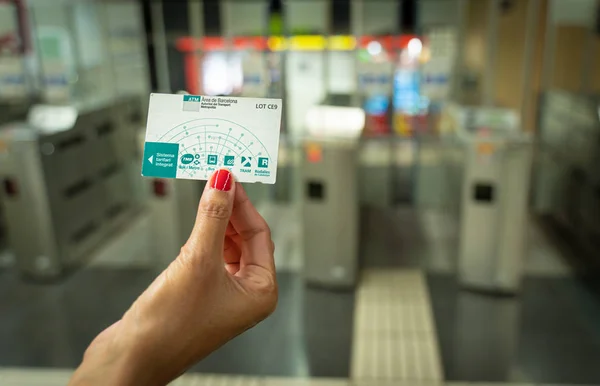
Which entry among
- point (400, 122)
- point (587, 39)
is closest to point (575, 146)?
point (587, 39)

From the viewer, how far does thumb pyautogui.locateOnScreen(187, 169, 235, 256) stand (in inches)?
35.9

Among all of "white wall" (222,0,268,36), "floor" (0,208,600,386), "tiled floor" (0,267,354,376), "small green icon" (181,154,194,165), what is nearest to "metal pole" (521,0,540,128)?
"floor" (0,208,600,386)

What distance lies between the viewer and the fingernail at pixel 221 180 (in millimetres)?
923

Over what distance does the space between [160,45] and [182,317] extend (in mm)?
5162

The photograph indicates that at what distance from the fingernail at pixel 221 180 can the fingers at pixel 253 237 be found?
11cm

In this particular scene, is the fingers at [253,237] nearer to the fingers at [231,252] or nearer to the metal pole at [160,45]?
the fingers at [231,252]

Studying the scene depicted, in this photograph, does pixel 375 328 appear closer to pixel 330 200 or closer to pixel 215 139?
pixel 330 200

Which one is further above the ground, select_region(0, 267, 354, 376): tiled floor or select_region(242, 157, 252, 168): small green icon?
select_region(242, 157, 252, 168): small green icon

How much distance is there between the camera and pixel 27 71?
580 centimetres

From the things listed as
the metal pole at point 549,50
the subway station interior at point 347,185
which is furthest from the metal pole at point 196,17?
the metal pole at point 549,50

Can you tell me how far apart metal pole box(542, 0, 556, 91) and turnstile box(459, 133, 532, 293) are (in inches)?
72.7

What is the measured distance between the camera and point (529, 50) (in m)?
4.86

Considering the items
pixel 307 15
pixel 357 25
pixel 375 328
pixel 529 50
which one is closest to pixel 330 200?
pixel 375 328

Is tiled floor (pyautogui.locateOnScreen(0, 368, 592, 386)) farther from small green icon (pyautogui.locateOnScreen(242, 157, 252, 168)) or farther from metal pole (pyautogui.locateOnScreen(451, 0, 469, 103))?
metal pole (pyautogui.locateOnScreen(451, 0, 469, 103))
